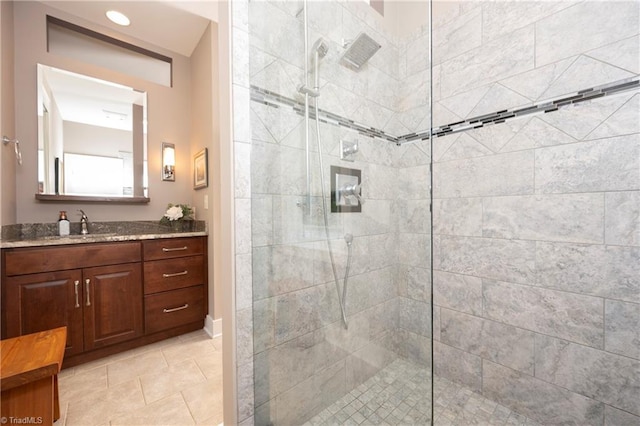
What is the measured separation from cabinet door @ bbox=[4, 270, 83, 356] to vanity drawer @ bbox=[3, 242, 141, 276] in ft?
0.15

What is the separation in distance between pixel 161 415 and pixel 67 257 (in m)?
1.20

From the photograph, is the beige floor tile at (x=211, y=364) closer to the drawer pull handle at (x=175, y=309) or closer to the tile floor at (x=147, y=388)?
the tile floor at (x=147, y=388)

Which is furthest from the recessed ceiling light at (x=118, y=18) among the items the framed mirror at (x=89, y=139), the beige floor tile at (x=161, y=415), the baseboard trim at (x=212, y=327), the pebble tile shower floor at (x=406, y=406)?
the pebble tile shower floor at (x=406, y=406)

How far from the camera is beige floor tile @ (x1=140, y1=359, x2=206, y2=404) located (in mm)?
1555

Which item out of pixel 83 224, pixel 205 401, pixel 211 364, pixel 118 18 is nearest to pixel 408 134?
pixel 205 401

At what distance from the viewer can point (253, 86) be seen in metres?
1.19

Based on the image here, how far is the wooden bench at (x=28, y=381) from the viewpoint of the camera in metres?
1.04

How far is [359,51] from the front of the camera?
1261 mm

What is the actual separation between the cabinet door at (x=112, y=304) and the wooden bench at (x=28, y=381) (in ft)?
2.06

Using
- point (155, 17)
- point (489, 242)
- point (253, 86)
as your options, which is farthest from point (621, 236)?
point (155, 17)

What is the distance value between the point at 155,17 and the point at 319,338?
2.85 meters

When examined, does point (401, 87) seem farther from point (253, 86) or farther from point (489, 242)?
point (489, 242)

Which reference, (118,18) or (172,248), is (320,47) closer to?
(172,248)

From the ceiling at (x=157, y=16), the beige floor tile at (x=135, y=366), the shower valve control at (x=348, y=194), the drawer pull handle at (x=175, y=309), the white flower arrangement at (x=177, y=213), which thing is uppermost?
the ceiling at (x=157, y=16)
